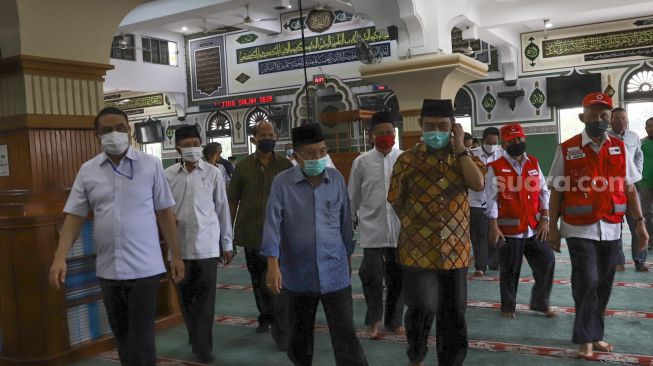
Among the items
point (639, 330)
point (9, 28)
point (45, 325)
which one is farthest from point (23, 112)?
point (639, 330)

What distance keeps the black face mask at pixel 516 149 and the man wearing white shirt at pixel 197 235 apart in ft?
5.88

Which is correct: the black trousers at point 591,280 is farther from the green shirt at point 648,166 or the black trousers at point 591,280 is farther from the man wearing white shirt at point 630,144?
the green shirt at point 648,166

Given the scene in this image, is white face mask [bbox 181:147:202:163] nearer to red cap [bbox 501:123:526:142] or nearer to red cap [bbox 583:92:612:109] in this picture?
red cap [bbox 501:123:526:142]

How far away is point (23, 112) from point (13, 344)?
1290mm

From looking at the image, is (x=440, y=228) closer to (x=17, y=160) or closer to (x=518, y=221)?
(x=518, y=221)

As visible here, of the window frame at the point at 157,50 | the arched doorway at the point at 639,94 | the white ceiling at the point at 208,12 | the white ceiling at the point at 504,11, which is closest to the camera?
the white ceiling at the point at 504,11

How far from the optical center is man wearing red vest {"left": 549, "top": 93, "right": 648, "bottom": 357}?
278 centimetres

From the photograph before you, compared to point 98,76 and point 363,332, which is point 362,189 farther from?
point 98,76

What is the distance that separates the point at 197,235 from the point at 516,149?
2006mm

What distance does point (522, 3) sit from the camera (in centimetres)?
920

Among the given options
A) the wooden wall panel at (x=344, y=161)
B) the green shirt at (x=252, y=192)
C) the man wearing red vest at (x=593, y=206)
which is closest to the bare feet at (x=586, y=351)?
the man wearing red vest at (x=593, y=206)

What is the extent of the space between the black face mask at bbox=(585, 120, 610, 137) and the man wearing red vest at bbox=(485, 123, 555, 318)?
867 mm

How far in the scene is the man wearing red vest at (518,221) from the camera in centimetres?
371

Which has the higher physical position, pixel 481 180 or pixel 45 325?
pixel 481 180
